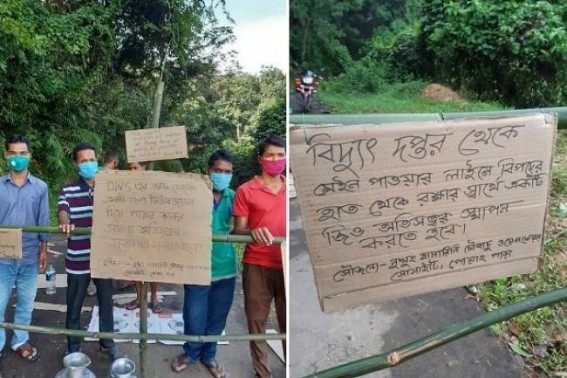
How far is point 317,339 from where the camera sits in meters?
2.21

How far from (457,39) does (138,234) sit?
678 centimetres

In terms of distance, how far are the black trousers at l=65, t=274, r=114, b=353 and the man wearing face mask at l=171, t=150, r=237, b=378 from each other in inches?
12.6

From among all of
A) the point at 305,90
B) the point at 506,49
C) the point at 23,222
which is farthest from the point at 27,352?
the point at 506,49

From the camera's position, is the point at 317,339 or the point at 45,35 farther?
the point at 45,35

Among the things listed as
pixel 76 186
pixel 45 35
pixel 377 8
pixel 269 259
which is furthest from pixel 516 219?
pixel 377 8

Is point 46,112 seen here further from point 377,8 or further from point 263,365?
point 377,8

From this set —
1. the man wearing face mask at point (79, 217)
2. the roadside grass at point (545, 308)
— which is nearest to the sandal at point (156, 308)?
the man wearing face mask at point (79, 217)

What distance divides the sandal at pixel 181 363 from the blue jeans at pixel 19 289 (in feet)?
2.04

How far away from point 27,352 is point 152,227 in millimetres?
1045

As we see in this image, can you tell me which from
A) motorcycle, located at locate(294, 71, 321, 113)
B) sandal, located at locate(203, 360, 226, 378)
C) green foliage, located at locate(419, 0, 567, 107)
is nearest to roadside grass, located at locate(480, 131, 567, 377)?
sandal, located at locate(203, 360, 226, 378)

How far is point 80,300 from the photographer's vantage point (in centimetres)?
207

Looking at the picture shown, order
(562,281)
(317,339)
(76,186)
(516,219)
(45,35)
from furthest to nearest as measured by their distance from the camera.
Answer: (45,35) → (562,281) → (317,339) → (76,186) → (516,219)

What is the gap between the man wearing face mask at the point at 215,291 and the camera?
6.22 ft

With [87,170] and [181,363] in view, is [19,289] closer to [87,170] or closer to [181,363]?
[87,170]
